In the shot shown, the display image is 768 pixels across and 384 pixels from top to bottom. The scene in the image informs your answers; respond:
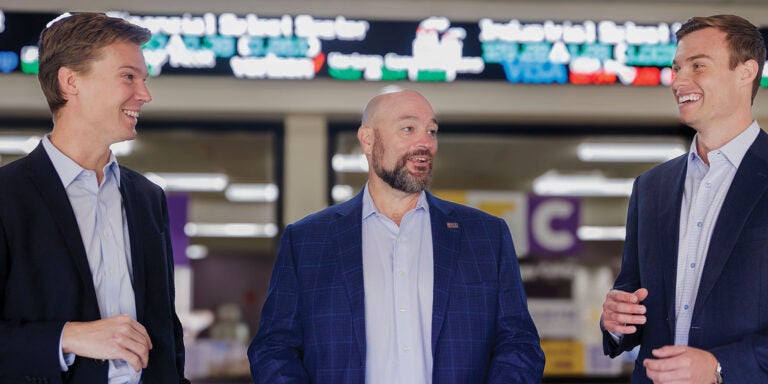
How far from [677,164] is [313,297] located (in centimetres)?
121

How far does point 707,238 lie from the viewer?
2721mm

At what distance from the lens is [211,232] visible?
267 inches

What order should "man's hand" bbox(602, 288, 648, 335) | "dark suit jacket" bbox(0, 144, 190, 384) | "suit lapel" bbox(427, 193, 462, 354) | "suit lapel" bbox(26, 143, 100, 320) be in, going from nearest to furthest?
1. "dark suit jacket" bbox(0, 144, 190, 384)
2. "suit lapel" bbox(26, 143, 100, 320)
3. "man's hand" bbox(602, 288, 648, 335)
4. "suit lapel" bbox(427, 193, 462, 354)

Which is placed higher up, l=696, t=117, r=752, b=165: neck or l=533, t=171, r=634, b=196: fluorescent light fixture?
l=696, t=117, r=752, b=165: neck

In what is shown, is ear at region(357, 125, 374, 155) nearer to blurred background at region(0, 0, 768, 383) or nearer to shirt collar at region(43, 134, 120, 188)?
shirt collar at region(43, 134, 120, 188)

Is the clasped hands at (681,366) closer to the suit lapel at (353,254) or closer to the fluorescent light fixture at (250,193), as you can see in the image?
the suit lapel at (353,254)

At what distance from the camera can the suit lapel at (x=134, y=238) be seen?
2.67 m

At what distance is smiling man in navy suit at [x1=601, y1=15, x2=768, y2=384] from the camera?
8.27 ft

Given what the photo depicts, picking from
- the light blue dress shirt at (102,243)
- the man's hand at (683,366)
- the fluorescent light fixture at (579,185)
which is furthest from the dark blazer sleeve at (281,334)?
the fluorescent light fixture at (579,185)

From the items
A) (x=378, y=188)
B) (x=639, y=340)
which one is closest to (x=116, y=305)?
(x=378, y=188)

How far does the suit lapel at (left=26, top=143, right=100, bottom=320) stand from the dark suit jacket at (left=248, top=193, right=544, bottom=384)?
0.59 m

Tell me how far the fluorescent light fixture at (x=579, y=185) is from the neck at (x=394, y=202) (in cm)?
387

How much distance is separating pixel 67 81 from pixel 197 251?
416cm

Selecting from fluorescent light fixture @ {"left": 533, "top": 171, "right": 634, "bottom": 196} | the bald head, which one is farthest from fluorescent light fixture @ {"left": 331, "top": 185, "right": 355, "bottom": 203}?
the bald head
